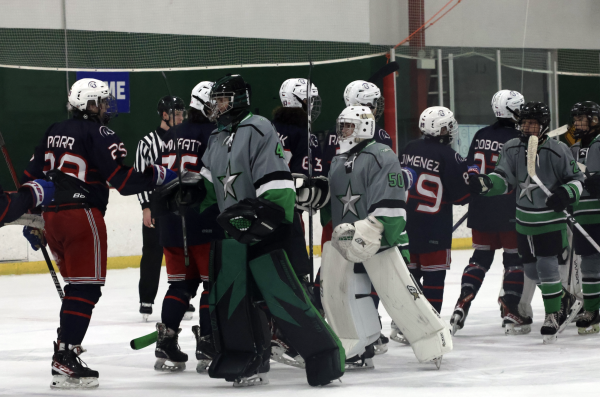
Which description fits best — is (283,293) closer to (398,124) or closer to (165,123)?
(165,123)

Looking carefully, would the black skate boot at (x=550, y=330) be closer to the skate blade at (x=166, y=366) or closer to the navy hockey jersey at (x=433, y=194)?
the navy hockey jersey at (x=433, y=194)

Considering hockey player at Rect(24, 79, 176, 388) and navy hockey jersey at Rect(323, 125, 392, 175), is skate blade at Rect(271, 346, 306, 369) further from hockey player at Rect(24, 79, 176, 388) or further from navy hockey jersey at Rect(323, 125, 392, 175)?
navy hockey jersey at Rect(323, 125, 392, 175)

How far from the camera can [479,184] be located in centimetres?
491

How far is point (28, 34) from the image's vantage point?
10.4 meters

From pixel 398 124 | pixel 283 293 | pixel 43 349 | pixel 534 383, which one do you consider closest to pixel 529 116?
pixel 534 383

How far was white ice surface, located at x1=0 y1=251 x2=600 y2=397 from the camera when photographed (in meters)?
3.79

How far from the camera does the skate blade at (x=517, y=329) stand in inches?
209

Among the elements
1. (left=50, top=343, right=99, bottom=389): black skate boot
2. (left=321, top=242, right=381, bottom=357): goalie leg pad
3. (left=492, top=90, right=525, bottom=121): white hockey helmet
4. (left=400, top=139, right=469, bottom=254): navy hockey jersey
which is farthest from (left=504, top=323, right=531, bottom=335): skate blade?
(left=50, top=343, right=99, bottom=389): black skate boot

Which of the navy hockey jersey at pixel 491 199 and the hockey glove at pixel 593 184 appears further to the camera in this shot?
the navy hockey jersey at pixel 491 199

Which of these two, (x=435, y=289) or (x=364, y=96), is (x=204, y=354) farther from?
(x=364, y=96)

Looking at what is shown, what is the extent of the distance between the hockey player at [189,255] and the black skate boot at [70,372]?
465mm

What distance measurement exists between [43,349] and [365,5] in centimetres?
827

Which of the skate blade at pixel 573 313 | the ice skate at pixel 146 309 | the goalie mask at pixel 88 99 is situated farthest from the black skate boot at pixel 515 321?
the goalie mask at pixel 88 99

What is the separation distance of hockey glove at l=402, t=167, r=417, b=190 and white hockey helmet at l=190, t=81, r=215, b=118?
1.06 metres
